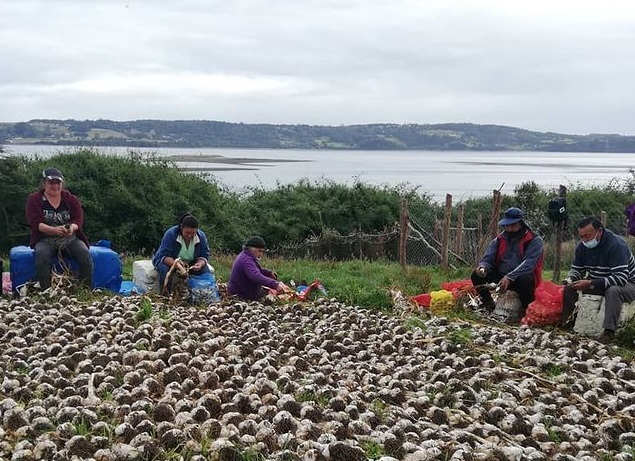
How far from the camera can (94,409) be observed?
545 centimetres

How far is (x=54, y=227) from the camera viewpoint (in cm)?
1059

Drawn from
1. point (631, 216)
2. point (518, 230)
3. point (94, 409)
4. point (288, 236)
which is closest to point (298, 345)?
point (94, 409)

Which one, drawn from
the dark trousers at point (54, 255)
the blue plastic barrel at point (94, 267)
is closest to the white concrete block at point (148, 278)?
the blue plastic barrel at point (94, 267)

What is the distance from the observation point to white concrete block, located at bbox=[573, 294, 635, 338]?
30.4ft

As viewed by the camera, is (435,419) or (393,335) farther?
(393,335)

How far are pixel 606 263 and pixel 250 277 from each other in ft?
14.9

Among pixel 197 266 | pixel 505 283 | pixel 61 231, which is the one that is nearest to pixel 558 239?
pixel 505 283

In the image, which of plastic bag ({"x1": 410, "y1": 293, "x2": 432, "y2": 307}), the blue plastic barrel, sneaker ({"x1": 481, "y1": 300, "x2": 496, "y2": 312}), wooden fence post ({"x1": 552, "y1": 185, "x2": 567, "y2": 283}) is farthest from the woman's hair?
wooden fence post ({"x1": 552, "y1": 185, "x2": 567, "y2": 283})

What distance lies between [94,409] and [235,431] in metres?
1.15

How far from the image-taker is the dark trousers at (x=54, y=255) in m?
10.4

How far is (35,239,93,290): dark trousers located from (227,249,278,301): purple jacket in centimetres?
195

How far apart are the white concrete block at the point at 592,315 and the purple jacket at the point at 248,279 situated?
12.8 ft

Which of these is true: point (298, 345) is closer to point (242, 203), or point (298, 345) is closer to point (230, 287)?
point (230, 287)

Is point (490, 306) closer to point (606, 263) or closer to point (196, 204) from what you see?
point (606, 263)
